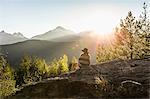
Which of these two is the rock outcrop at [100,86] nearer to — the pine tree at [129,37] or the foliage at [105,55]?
the pine tree at [129,37]

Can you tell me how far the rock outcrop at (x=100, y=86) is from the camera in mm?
19141

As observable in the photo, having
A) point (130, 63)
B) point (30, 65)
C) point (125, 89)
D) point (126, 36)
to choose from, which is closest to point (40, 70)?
point (30, 65)

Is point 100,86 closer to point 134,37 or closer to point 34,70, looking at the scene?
point 134,37

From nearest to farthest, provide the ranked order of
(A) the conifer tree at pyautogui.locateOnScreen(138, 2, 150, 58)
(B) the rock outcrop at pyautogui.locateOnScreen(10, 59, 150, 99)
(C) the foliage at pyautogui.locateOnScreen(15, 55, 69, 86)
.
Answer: (B) the rock outcrop at pyautogui.locateOnScreen(10, 59, 150, 99) < (A) the conifer tree at pyautogui.locateOnScreen(138, 2, 150, 58) < (C) the foliage at pyautogui.locateOnScreen(15, 55, 69, 86)

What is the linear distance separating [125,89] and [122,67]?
554 centimetres

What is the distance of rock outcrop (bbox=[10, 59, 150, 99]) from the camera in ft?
62.8

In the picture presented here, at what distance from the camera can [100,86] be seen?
2039 centimetres

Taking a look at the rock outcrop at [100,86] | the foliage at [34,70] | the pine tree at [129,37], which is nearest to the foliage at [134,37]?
the pine tree at [129,37]

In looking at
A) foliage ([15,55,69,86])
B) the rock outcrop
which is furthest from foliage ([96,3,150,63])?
foliage ([15,55,69,86])

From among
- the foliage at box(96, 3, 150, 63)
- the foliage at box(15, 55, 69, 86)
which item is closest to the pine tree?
the foliage at box(96, 3, 150, 63)

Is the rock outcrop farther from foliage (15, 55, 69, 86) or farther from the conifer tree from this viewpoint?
foliage (15, 55, 69, 86)

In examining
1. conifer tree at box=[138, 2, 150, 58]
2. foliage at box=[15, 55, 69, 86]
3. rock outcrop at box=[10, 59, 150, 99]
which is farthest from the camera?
foliage at box=[15, 55, 69, 86]

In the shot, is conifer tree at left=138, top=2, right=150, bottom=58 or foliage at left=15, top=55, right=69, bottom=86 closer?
conifer tree at left=138, top=2, right=150, bottom=58

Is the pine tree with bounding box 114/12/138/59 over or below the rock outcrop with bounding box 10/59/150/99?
over
